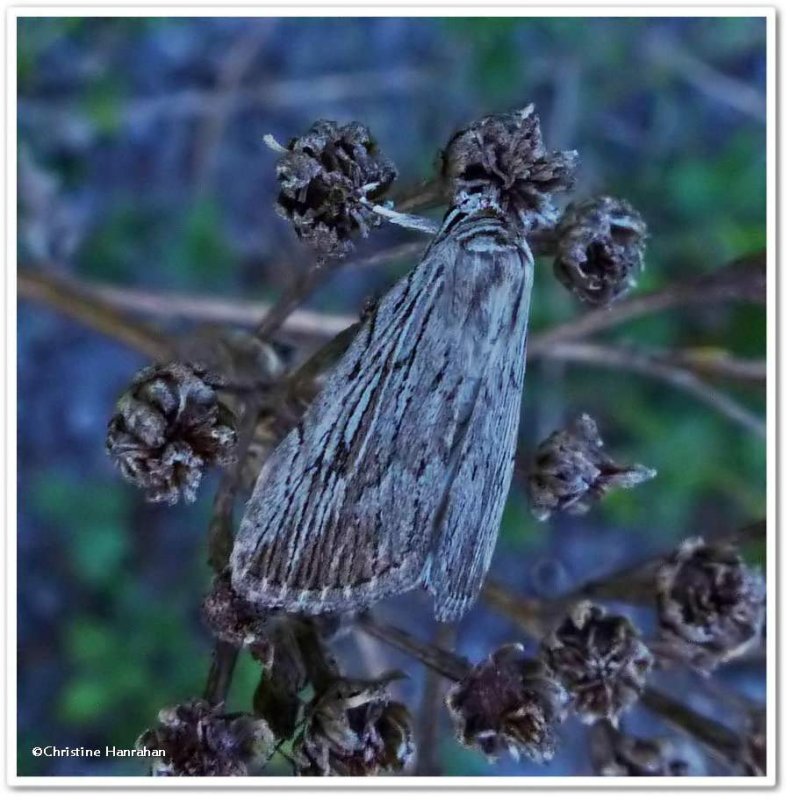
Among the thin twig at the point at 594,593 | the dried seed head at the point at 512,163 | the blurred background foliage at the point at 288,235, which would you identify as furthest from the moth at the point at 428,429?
the blurred background foliage at the point at 288,235

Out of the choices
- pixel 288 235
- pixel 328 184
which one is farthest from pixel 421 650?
pixel 288 235

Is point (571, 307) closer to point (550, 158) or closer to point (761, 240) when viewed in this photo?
point (761, 240)

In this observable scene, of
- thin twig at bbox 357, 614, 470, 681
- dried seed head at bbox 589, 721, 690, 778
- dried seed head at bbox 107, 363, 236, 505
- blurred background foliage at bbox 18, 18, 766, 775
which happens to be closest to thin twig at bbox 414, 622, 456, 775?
thin twig at bbox 357, 614, 470, 681

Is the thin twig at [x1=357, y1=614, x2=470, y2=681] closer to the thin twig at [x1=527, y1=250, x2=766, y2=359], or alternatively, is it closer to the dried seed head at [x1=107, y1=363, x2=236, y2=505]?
the dried seed head at [x1=107, y1=363, x2=236, y2=505]

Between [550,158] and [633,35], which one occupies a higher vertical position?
[633,35]
